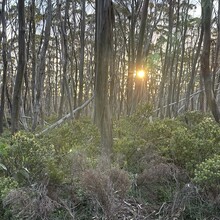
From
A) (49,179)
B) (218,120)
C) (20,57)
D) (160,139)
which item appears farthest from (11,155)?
(218,120)

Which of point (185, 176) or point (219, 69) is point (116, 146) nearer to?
point (185, 176)

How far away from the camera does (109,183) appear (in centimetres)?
378

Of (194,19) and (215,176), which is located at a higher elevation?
(194,19)

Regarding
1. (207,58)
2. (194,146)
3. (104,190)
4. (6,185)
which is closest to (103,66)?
(194,146)

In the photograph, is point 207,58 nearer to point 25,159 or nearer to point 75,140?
point 75,140

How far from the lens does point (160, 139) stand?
6469mm

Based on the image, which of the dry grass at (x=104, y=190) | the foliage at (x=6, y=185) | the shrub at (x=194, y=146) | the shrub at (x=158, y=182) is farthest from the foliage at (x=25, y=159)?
the shrub at (x=194, y=146)

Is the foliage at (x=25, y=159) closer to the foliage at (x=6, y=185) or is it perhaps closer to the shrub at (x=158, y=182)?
the foliage at (x=6, y=185)

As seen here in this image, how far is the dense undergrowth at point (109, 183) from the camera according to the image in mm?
3752

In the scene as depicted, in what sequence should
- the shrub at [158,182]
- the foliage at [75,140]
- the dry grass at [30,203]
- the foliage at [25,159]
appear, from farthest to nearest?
the foliage at [75,140] < the shrub at [158,182] < the foliage at [25,159] < the dry grass at [30,203]

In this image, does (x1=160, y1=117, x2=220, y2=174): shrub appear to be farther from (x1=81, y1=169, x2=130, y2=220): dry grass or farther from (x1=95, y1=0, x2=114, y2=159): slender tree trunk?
(x1=81, y1=169, x2=130, y2=220): dry grass

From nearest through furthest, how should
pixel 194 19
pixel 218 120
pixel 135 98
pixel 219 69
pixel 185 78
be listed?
pixel 218 120, pixel 135 98, pixel 194 19, pixel 219 69, pixel 185 78

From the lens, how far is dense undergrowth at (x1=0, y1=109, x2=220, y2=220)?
375cm

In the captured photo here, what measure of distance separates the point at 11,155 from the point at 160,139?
3248 mm
